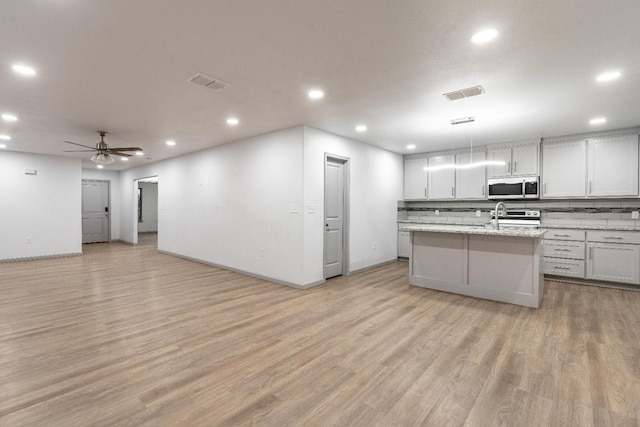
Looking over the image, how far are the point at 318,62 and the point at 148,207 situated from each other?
13.5 metres

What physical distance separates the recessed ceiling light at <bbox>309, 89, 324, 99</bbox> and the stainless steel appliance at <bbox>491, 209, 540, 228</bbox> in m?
4.45

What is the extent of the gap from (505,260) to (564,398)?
2.34 metres

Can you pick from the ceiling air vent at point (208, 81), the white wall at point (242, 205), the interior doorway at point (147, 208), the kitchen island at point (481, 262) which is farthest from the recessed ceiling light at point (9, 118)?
the interior doorway at point (147, 208)

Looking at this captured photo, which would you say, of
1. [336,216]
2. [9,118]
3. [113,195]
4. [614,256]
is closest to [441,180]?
[336,216]

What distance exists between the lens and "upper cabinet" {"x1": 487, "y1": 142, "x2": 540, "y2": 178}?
5.97 metres

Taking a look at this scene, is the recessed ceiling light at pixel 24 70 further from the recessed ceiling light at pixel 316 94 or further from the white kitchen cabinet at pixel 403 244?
the white kitchen cabinet at pixel 403 244

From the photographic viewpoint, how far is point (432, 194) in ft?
23.9

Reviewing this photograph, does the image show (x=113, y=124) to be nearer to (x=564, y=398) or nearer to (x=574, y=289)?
(x=564, y=398)

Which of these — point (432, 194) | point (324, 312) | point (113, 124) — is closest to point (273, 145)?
point (113, 124)

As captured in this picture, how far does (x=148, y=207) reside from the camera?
45.6 ft

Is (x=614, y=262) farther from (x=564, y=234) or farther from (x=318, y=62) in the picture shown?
(x=318, y=62)

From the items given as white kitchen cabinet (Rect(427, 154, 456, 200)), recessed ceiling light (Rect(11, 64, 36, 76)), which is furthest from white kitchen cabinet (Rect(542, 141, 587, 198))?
recessed ceiling light (Rect(11, 64, 36, 76))

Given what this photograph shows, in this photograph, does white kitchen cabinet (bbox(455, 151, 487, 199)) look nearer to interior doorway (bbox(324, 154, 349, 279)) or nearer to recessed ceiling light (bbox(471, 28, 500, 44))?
interior doorway (bbox(324, 154, 349, 279))

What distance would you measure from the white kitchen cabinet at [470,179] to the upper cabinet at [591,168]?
1066 mm
